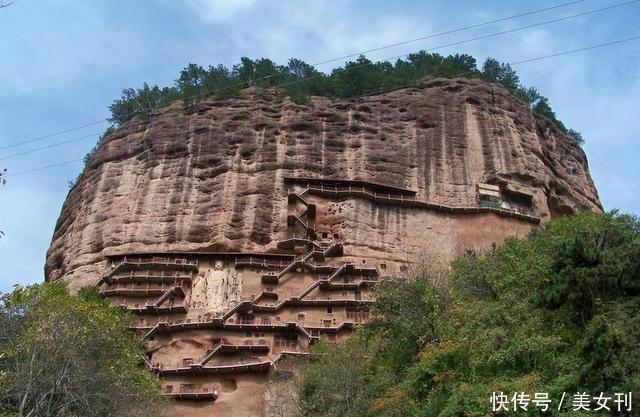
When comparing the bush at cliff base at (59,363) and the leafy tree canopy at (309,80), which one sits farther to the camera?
the leafy tree canopy at (309,80)

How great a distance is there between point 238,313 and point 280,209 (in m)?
6.08

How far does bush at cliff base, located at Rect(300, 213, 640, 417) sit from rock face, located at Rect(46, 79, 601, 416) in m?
6.95

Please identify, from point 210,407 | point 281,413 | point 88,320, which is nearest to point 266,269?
point 210,407

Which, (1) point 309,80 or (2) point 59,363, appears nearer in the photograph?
(2) point 59,363

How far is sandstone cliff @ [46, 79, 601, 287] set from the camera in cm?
3359

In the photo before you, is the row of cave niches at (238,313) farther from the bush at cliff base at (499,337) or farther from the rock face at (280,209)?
the bush at cliff base at (499,337)

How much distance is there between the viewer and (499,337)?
16.2m

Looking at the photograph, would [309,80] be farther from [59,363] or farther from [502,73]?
[59,363]

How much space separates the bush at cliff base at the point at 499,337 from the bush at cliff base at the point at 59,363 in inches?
195

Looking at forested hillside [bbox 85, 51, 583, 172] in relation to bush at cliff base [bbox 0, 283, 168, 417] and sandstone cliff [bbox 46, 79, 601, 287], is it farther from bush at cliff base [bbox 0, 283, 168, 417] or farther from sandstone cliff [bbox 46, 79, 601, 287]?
bush at cliff base [bbox 0, 283, 168, 417]

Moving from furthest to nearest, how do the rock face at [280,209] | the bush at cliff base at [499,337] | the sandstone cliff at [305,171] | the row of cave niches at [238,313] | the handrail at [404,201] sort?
the handrail at [404,201] → the sandstone cliff at [305,171] → the rock face at [280,209] → the row of cave niches at [238,313] → the bush at cliff base at [499,337]

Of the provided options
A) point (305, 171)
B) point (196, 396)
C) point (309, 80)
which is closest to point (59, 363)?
point (196, 396)

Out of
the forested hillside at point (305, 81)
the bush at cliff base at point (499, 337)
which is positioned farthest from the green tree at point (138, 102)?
the bush at cliff base at point (499, 337)

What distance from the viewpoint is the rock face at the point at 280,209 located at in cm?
→ 2927
